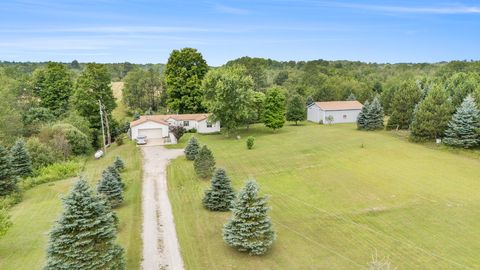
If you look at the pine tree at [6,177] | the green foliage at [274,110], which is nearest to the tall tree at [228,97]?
the green foliage at [274,110]

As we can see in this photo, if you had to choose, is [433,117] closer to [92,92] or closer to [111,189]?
[111,189]

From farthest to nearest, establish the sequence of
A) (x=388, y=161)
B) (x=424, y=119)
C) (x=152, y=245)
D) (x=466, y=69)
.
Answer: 1. (x=466, y=69)
2. (x=424, y=119)
3. (x=388, y=161)
4. (x=152, y=245)

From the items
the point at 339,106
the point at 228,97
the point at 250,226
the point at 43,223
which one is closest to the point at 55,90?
the point at 228,97

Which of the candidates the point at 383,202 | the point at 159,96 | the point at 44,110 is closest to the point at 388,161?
the point at 383,202

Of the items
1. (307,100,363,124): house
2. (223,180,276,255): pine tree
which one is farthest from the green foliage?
(223,180,276,255): pine tree

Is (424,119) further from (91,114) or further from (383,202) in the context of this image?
(91,114)

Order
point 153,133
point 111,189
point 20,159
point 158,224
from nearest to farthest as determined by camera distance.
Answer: point 158,224 → point 111,189 → point 20,159 → point 153,133

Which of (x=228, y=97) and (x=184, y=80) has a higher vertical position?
(x=184, y=80)
